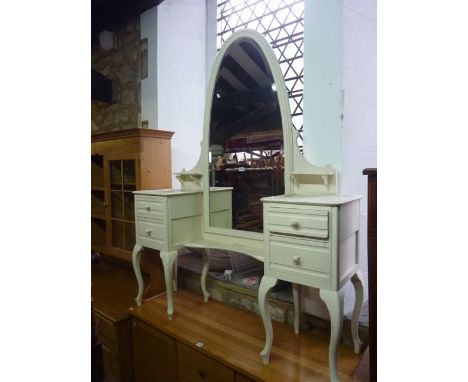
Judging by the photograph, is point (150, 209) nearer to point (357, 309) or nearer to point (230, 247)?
point (230, 247)

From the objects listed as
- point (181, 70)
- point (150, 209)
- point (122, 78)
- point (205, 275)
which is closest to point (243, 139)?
point (150, 209)

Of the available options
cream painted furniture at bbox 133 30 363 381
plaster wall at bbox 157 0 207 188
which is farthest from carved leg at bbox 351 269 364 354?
plaster wall at bbox 157 0 207 188

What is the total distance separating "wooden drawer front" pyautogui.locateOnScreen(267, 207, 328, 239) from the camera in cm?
108

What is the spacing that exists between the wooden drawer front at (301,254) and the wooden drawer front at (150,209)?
2.30 feet

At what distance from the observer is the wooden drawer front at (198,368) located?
51.7 inches

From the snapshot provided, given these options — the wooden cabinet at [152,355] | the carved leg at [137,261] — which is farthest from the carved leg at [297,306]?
the carved leg at [137,261]

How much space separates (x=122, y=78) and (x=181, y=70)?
25.0 inches

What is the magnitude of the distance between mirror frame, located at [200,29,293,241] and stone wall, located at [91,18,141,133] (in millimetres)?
1096

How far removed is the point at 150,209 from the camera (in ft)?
5.63

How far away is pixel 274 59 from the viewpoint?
56.1 inches
